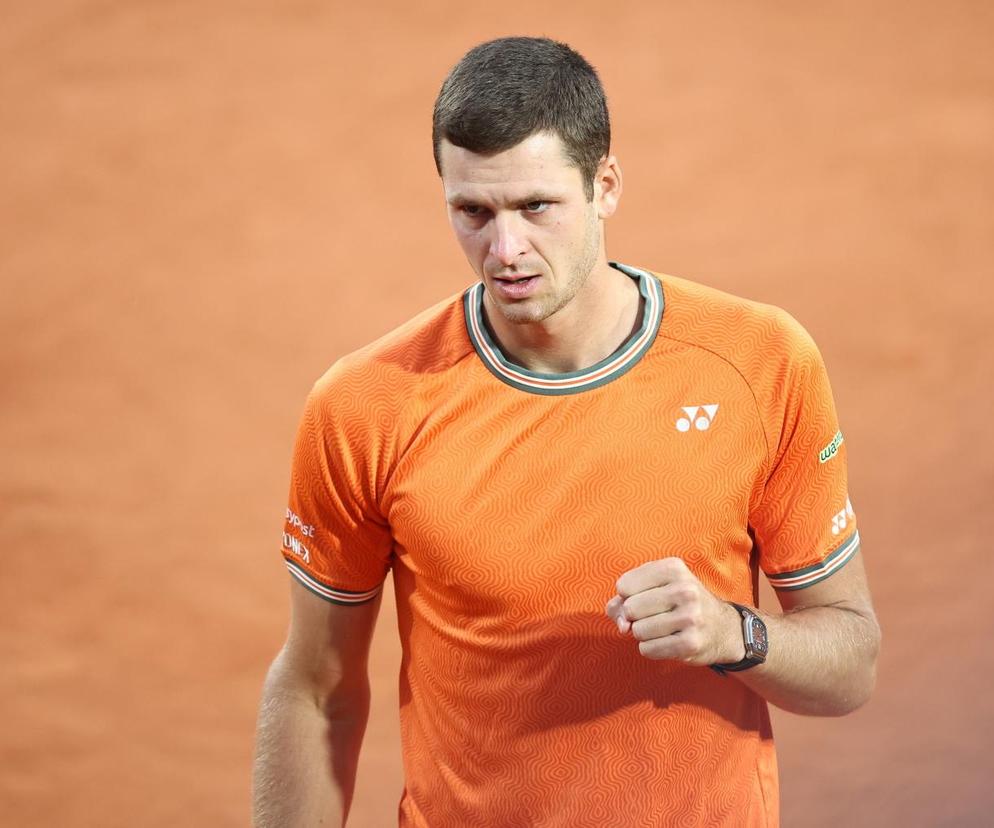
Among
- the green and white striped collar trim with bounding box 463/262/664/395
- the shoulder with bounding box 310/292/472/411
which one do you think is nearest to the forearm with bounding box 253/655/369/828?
the shoulder with bounding box 310/292/472/411

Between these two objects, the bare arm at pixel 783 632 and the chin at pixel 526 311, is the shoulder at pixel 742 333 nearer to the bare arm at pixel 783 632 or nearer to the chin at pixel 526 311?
the chin at pixel 526 311

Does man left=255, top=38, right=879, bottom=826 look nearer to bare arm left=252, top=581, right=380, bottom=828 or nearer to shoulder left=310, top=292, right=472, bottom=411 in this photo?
shoulder left=310, top=292, right=472, bottom=411

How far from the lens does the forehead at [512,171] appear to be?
1789 millimetres

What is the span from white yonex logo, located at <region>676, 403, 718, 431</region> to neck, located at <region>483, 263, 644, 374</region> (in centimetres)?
14

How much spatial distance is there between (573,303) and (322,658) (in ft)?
2.22

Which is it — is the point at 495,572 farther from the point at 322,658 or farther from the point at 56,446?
the point at 56,446

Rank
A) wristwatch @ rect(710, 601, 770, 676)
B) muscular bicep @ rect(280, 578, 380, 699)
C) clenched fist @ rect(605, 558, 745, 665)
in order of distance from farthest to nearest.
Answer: muscular bicep @ rect(280, 578, 380, 699) → wristwatch @ rect(710, 601, 770, 676) → clenched fist @ rect(605, 558, 745, 665)

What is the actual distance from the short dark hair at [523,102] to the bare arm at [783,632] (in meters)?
0.60

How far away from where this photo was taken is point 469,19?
3678 mm

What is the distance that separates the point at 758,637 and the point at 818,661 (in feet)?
0.50

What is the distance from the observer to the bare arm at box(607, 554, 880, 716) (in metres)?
1.58

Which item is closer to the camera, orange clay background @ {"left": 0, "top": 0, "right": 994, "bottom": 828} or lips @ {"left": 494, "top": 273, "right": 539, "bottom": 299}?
lips @ {"left": 494, "top": 273, "right": 539, "bottom": 299}

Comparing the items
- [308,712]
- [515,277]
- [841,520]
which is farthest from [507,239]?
[308,712]

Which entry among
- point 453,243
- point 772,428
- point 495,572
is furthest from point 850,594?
point 453,243
